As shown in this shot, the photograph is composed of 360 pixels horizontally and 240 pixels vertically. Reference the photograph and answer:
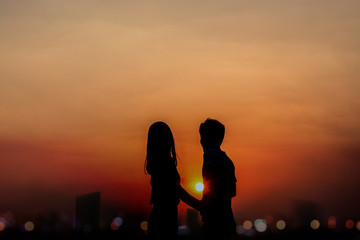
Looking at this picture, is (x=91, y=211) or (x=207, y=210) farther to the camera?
(x=91, y=211)

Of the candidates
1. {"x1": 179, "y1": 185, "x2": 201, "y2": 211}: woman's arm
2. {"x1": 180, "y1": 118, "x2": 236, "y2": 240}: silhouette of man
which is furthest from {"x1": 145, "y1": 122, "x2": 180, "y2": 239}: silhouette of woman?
{"x1": 180, "y1": 118, "x2": 236, "y2": 240}: silhouette of man

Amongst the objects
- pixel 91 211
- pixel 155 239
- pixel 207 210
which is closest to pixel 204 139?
pixel 207 210

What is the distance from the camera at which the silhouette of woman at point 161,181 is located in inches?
385

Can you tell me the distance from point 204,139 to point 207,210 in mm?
1020

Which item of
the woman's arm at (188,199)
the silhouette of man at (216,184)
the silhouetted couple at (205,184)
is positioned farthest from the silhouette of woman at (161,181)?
the silhouette of man at (216,184)

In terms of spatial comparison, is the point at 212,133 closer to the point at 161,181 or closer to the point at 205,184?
the point at 205,184

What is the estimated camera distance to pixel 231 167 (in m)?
9.69

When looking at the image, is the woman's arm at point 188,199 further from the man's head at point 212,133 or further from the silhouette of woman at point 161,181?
the man's head at point 212,133

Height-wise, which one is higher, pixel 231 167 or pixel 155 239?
pixel 231 167

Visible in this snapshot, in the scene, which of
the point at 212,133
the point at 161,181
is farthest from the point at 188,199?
the point at 212,133

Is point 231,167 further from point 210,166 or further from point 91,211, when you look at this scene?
point 91,211

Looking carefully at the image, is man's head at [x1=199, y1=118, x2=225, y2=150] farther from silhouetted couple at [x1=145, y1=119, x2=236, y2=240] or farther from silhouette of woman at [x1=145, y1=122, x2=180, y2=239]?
silhouette of woman at [x1=145, y1=122, x2=180, y2=239]

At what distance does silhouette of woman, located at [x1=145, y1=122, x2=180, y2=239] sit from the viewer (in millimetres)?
9773

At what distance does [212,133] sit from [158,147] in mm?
840
